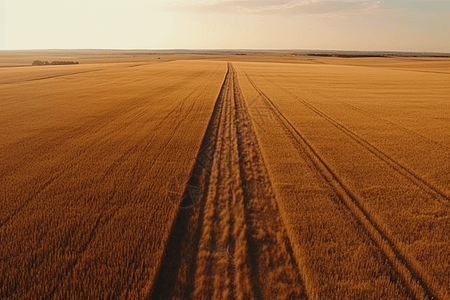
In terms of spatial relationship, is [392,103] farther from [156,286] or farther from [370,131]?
[156,286]

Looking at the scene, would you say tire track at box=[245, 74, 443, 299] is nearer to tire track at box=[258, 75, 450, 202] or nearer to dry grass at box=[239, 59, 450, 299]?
dry grass at box=[239, 59, 450, 299]

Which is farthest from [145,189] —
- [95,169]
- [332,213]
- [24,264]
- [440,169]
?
[440,169]

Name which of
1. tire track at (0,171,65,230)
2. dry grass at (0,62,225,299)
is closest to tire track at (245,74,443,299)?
dry grass at (0,62,225,299)

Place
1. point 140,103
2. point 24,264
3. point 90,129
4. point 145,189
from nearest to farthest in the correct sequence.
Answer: point 24,264 → point 145,189 → point 90,129 → point 140,103

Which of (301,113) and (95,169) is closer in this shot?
(95,169)

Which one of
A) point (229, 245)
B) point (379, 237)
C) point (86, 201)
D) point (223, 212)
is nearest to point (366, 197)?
point (379, 237)

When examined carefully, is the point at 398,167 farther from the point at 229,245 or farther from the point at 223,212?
the point at 229,245
